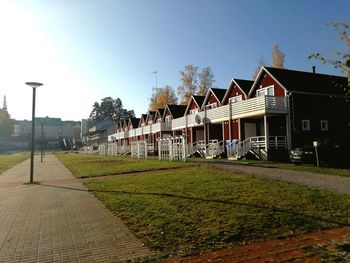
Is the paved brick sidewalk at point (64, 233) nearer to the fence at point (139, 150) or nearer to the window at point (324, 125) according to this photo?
the window at point (324, 125)

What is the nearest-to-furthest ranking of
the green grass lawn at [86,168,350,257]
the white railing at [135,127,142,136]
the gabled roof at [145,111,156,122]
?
the green grass lawn at [86,168,350,257] < the white railing at [135,127,142,136] < the gabled roof at [145,111,156,122]

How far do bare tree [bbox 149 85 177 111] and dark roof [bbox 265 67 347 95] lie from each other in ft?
136

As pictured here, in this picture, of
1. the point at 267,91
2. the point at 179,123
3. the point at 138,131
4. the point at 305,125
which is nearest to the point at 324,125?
the point at 305,125

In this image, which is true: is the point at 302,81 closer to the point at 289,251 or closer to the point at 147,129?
the point at 289,251

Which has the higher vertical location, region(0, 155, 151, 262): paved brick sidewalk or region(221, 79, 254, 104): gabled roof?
region(221, 79, 254, 104): gabled roof

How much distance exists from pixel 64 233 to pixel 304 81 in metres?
26.0

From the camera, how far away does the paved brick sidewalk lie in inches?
213

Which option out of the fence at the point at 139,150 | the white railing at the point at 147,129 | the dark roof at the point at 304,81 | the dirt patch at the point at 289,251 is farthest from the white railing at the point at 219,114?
the dirt patch at the point at 289,251

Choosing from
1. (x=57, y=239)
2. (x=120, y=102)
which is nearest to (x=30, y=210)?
(x=57, y=239)

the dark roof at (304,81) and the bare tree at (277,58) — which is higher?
the bare tree at (277,58)

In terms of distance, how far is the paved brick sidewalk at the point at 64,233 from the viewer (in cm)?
541

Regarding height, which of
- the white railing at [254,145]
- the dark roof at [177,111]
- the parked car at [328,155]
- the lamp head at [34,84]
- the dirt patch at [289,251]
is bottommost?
the dirt patch at [289,251]

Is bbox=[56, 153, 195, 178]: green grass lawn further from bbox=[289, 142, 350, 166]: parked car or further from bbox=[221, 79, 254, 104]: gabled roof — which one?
bbox=[221, 79, 254, 104]: gabled roof

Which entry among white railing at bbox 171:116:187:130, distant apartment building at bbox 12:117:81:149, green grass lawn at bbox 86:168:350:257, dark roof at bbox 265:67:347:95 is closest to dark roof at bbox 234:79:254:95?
dark roof at bbox 265:67:347:95
